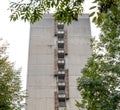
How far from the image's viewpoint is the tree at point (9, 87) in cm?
1495

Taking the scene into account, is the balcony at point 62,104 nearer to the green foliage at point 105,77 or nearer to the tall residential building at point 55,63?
the tall residential building at point 55,63

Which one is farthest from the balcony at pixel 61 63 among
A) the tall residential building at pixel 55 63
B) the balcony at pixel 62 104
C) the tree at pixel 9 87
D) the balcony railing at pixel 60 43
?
the tree at pixel 9 87

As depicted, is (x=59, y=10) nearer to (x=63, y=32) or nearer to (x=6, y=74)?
(x=6, y=74)

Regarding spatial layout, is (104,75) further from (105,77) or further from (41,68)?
(41,68)

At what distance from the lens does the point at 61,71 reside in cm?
4238

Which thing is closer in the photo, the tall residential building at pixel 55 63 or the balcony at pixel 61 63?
the tall residential building at pixel 55 63

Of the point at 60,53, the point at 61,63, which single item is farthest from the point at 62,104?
the point at 60,53

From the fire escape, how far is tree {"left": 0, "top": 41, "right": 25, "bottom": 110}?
23.0 meters

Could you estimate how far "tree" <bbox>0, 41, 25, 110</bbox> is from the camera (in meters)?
14.9

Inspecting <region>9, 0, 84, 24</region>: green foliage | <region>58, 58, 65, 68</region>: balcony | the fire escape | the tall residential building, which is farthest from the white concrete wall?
<region>9, 0, 84, 24</region>: green foliage

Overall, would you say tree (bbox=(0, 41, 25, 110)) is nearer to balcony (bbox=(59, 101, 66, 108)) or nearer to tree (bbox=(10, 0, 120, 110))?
tree (bbox=(10, 0, 120, 110))

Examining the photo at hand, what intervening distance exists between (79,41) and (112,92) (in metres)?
33.5

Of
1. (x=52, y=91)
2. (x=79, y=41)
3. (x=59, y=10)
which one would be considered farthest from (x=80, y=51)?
(x=59, y=10)

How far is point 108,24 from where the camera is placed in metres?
14.3
